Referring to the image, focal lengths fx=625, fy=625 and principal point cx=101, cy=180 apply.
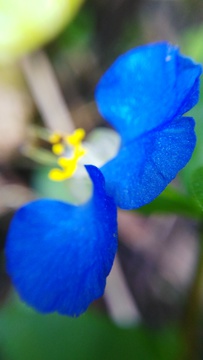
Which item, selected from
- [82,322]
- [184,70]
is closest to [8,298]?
[82,322]

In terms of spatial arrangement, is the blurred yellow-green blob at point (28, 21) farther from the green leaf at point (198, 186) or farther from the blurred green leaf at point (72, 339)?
the green leaf at point (198, 186)

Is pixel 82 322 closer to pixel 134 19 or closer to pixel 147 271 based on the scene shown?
pixel 147 271

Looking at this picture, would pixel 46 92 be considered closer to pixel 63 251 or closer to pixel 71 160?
pixel 71 160

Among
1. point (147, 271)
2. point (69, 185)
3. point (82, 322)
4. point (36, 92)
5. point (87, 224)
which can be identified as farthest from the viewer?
point (36, 92)

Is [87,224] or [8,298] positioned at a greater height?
[87,224]

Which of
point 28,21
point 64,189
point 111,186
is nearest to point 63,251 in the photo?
point 111,186

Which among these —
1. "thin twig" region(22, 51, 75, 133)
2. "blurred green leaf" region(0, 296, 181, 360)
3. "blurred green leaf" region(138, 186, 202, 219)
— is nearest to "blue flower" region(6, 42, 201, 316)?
"blurred green leaf" region(138, 186, 202, 219)
